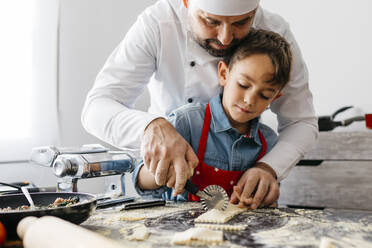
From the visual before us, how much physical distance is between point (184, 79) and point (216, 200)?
21.8 inches

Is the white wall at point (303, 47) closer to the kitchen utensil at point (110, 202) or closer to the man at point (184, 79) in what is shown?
the man at point (184, 79)

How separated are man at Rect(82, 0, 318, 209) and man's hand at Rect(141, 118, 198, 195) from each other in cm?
1

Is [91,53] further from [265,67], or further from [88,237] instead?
[88,237]

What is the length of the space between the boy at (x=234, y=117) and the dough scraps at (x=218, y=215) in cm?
17

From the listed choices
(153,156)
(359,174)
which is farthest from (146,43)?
(359,174)

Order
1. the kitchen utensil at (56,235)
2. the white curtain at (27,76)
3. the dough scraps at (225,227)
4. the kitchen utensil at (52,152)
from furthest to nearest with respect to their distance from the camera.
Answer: the white curtain at (27,76)
the kitchen utensil at (52,152)
the dough scraps at (225,227)
the kitchen utensil at (56,235)

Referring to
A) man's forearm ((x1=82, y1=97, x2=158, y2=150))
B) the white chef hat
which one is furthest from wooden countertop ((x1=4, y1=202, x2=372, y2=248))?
the white chef hat

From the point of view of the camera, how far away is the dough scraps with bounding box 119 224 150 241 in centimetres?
71

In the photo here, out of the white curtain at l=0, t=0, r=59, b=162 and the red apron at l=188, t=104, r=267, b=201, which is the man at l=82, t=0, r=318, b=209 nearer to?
the red apron at l=188, t=104, r=267, b=201

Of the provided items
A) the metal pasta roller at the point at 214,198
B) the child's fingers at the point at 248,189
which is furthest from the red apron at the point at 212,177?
the metal pasta roller at the point at 214,198

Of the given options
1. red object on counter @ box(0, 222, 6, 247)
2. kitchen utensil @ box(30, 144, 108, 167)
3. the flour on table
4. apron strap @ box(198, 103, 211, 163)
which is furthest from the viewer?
kitchen utensil @ box(30, 144, 108, 167)

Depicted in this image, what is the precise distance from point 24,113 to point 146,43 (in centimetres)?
87

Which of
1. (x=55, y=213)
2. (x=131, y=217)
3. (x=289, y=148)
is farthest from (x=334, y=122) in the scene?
(x=55, y=213)

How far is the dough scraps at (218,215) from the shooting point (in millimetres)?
842
